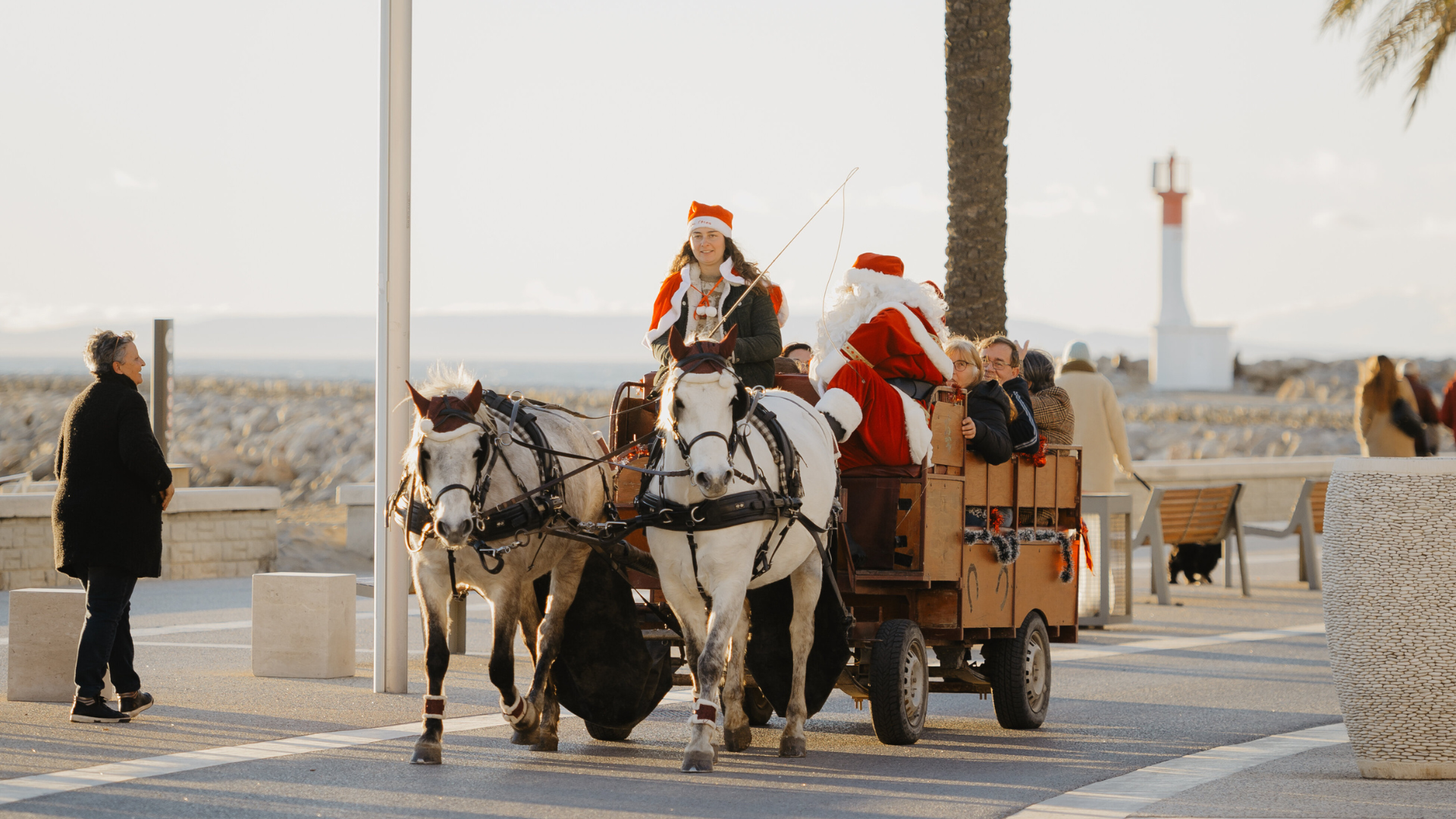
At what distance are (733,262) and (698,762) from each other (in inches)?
114

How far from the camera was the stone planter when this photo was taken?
7695 mm

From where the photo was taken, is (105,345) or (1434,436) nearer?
(105,345)

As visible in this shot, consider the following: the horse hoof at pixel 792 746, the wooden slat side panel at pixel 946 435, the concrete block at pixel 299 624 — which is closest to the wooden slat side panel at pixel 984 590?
the wooden slat side panel at pixel 946 435

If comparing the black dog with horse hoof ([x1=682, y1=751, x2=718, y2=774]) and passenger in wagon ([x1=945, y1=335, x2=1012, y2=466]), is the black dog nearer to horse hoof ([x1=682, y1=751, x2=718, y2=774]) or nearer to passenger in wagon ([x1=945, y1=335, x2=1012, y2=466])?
passenger in wagon ([x1=945, y1=335, x2=1012, y2=466])

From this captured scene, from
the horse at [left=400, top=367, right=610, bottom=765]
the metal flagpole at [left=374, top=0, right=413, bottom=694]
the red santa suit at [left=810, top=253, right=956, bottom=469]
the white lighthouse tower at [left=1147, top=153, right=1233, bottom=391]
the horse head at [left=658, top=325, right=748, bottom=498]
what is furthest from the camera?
the white lighthouse tower at [left=1147, top=153, right=1233, bottom=391]

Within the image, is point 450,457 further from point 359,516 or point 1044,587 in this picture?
point 359,516

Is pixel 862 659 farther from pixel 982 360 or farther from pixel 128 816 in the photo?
pixel 128 816

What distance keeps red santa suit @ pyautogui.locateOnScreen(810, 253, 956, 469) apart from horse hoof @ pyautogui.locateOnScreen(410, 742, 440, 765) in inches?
104

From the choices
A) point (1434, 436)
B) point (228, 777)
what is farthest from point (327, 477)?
point (228, 777)

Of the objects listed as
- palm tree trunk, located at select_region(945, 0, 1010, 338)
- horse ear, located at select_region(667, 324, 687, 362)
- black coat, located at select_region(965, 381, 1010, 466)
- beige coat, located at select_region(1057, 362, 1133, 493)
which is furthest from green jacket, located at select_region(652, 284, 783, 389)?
beige coat, located at select_region(1057, 362, 1133, 493)

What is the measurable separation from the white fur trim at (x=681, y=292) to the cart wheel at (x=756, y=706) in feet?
6.63

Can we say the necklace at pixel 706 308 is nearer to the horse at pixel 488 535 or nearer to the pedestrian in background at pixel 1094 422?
the horse at pixel 488 535

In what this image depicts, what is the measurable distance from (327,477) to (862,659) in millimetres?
46542

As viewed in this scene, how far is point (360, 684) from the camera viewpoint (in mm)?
11477
